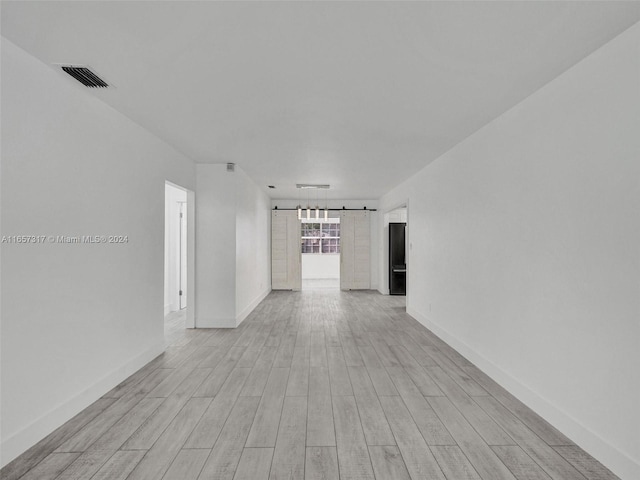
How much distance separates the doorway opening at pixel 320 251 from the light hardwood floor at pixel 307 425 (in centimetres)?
800

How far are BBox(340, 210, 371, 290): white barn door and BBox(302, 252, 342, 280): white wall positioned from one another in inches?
101

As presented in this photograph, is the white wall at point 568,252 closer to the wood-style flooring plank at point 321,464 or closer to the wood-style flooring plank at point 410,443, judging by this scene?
the wood-style flooring plank at point 410,443

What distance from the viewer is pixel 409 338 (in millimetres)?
4957

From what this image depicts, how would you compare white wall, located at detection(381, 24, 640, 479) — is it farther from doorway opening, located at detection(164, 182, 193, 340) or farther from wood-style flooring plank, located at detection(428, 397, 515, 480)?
doorway opening, located at detection(164, 182, 193, 340)

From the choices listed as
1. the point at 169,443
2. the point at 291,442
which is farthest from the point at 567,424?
the point at 169,443

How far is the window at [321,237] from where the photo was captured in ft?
40.2

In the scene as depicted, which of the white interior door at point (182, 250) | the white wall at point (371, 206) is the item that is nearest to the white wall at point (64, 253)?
the white interior door at point (182, 250)

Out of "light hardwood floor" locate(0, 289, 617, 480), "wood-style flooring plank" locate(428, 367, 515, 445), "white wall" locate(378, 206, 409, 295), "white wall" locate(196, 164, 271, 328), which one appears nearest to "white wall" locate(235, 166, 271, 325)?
"white wall" locate(196, 164, 271, 328)

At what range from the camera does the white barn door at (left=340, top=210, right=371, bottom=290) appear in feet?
32.2

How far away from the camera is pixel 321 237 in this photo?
40.5ft

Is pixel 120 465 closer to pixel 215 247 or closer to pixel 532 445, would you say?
pixel 532 445

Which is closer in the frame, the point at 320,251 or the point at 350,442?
the point at 350,442

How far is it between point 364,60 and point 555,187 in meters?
1.64

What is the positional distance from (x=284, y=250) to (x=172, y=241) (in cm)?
351
